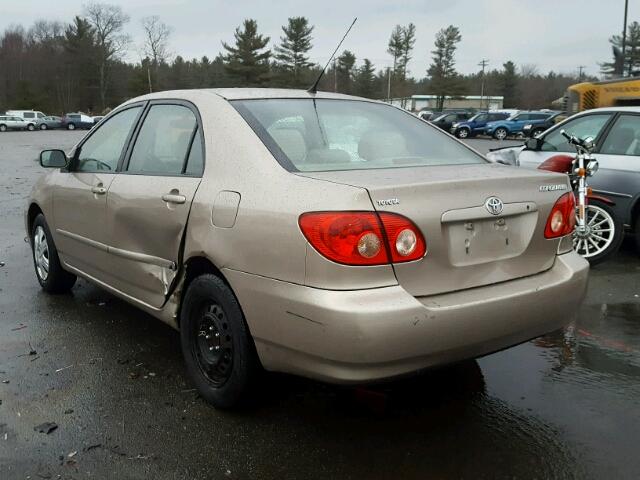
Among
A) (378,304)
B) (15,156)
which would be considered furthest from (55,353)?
(15,156)

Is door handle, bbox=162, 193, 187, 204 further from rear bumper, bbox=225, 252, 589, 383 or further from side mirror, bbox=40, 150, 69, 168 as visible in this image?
side mirror, bbox=40, 150, 69, 168

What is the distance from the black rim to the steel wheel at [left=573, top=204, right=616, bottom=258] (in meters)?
4.42

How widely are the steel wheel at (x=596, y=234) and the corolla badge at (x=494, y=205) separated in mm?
3903

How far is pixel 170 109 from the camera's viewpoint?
3.74 metres

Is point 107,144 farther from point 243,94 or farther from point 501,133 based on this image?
point 501,133

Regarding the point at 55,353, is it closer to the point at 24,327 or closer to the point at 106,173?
the point at 24,327

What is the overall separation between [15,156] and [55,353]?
2155cm

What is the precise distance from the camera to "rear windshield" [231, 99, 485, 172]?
10.1 ft

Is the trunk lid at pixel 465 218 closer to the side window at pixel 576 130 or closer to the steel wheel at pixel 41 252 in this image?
the steel wheel at pixel 41 252

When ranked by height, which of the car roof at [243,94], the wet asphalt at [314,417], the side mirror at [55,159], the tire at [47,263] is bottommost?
the wet asphalt at [314,417]

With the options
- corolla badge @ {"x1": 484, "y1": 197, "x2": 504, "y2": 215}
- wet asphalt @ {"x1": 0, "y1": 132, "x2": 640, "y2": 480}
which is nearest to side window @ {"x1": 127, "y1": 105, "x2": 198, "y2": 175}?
wet asphalt @ {"x1": 0, "y1": 132, "x2": 640, "y2": 480}

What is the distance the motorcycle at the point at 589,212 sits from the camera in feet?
19.7

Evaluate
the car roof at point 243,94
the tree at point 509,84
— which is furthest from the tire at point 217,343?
the tree at point 509,84

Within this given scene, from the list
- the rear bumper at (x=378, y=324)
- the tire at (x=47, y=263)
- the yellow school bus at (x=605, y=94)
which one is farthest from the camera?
the yellow school bus at (x=605, y=94)
